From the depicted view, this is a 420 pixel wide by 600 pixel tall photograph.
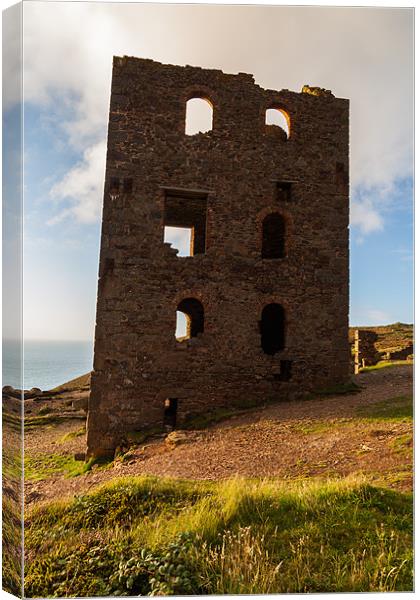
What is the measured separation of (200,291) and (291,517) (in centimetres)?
722

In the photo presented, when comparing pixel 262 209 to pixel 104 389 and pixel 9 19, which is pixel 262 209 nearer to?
pixel 104 389

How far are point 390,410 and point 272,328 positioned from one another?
14.9ft

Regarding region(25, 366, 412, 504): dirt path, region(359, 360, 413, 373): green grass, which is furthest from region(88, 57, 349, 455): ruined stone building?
region(359, 360, 413, 373): green grass

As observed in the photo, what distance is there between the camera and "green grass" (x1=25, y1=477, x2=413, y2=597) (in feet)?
15.0

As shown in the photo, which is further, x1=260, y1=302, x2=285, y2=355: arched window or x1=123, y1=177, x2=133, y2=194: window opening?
x1=260, y1=302, x2=285, y2=355: arched window

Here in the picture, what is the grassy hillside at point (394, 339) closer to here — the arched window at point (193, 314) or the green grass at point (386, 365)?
the green grass at point (386, 365)

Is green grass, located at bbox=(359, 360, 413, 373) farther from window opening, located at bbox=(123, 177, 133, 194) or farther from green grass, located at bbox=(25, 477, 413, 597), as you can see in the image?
green grass, located at bbox=(25, 477, 413, 597)

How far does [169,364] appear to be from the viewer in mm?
11305

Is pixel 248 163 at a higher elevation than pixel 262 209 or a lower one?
higher

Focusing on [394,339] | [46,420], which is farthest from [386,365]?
[46,420]

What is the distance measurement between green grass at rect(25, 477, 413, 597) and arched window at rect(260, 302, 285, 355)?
752cm

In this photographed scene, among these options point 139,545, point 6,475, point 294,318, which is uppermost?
point 294,318

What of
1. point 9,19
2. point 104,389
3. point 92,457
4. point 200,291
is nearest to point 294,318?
point 200,291

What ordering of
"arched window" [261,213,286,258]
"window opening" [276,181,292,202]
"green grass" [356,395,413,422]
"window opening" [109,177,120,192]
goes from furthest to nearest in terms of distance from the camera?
1. "arched window" [261,213,286,258]
2. "window opening" [276,181,292,202]
3. "window opening" [109,177,120,192]
4. "green grass" [356,395,413,422]
